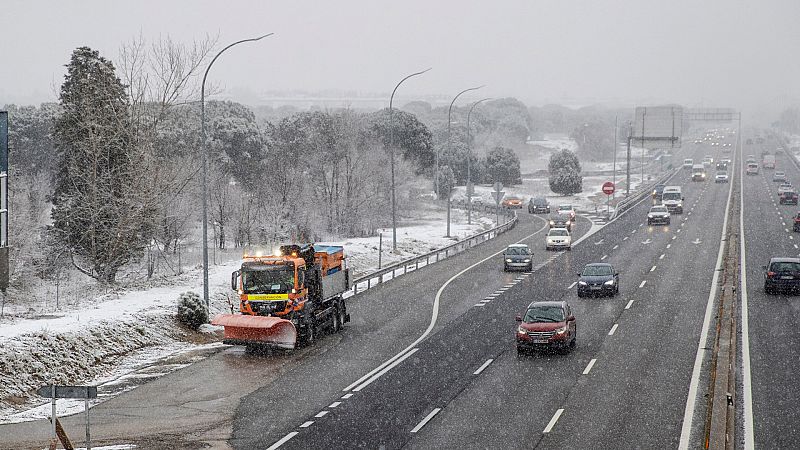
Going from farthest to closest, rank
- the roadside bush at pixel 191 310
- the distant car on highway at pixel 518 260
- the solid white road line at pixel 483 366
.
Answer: the distant car on highway at pixel 518 260 < the roadside bush at pixel 191 310 < the solid white road line at pixel 483 366

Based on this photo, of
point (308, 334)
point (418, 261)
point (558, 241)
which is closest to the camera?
point (308, 334)

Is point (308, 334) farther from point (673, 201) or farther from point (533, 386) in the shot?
point (673, 201)

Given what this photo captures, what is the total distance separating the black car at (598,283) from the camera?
131 feet

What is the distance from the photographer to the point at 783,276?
39062 mm

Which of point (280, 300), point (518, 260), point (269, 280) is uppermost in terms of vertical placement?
point (269, 280)

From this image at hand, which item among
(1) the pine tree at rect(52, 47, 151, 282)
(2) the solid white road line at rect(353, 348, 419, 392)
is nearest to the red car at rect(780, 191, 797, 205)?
(1) the pine tree at rect(52, 47, 151, 282)

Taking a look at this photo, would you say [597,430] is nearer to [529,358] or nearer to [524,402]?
[524,402]

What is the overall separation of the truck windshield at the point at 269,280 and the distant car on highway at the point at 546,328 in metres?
7.13

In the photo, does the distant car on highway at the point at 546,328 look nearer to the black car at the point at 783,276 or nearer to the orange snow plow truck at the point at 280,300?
the orange snow plow truck at the point at 280,300

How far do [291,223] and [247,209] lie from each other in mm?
3754

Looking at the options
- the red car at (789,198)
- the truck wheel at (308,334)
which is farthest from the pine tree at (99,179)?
the red car at (789,198)

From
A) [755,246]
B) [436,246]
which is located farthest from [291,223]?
[755,246]

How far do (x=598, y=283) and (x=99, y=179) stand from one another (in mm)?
21584

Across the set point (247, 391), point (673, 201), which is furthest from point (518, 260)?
point (673, 201)
